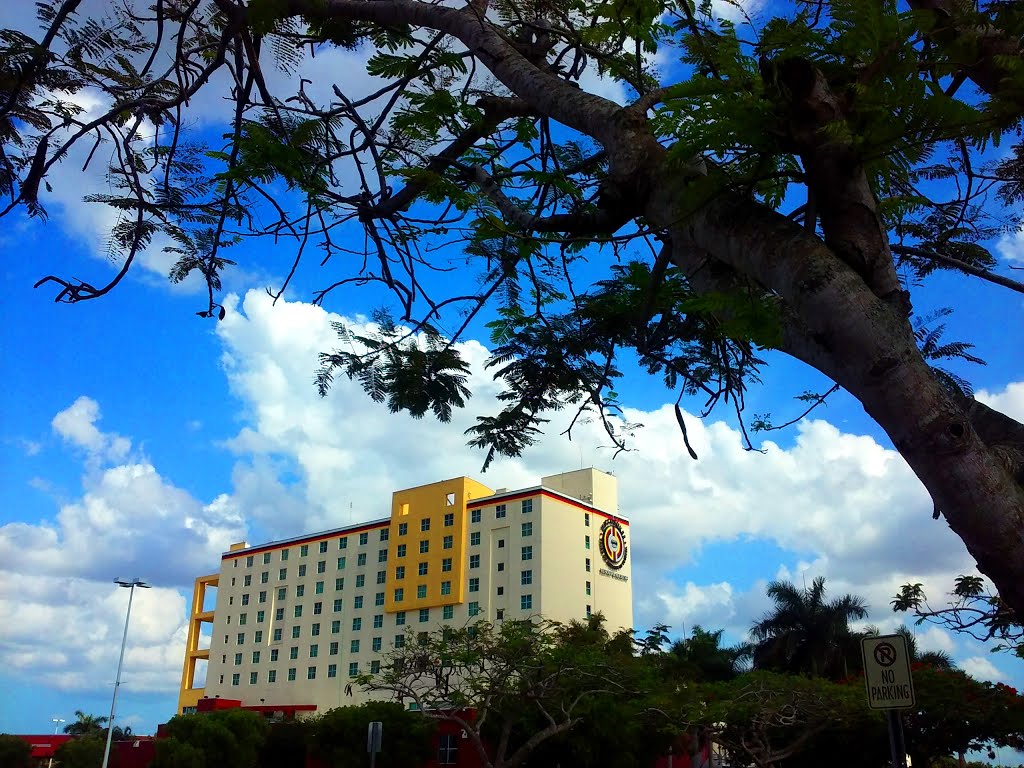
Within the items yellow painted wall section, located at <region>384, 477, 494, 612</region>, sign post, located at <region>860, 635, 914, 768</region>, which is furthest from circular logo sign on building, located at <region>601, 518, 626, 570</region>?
sign post, located at <region>860, 635, 914, 768</region>

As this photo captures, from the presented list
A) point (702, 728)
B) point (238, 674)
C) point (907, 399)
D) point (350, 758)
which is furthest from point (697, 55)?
point (238, 674)

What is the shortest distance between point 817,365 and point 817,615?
42.9 m

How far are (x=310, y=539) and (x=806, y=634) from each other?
42.2 meters

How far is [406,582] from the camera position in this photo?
62562 mm

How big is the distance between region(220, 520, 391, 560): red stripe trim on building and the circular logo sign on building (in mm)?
15961

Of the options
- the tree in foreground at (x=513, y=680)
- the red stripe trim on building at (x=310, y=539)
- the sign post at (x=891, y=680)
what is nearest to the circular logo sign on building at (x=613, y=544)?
the red stripe trim on building at (x=310, y=539)

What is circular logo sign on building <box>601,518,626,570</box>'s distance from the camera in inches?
2443

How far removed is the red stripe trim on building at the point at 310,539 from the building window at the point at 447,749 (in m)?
31.2

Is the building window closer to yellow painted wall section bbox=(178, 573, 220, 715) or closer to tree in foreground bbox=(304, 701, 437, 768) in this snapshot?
tree in foreground bbox=(304, 701, 437, 768)

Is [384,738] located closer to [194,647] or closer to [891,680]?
[891,680]

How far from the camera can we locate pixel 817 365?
7.36ft

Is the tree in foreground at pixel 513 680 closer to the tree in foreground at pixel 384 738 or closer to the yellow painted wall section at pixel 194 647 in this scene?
the tree in foreground at pixel 384 738

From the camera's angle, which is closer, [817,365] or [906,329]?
[906,329]

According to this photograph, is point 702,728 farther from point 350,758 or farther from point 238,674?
point 238,674
